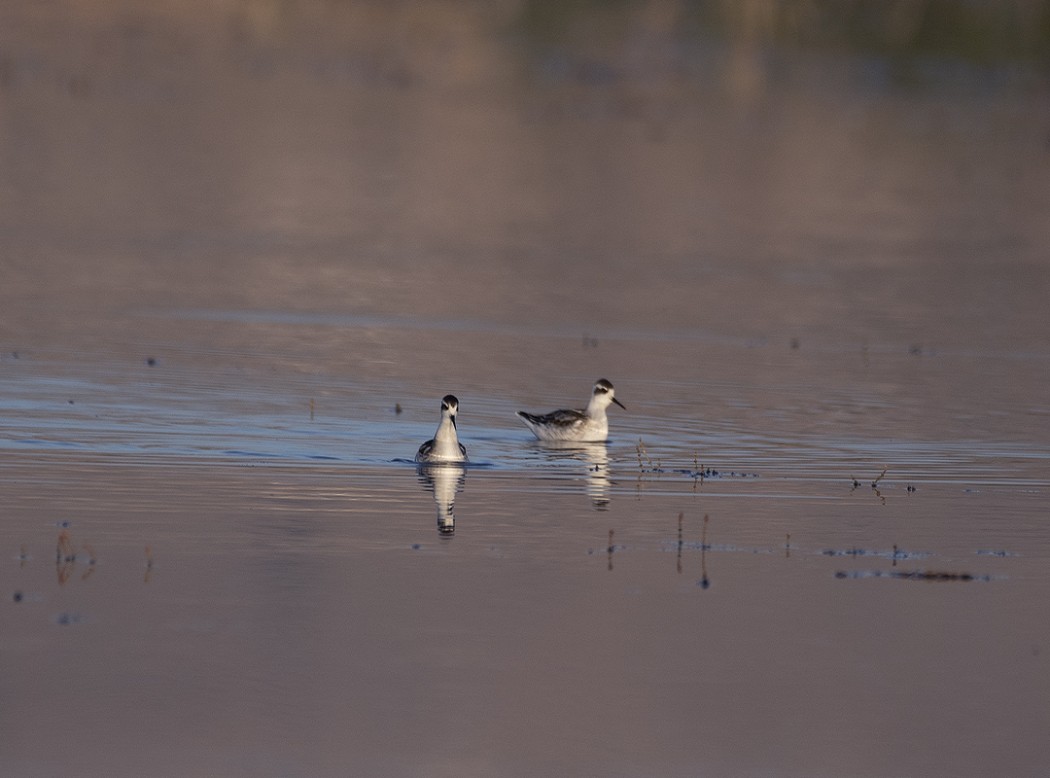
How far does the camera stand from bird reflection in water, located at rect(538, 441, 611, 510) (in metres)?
17.1

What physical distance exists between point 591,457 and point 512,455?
0.65 meters

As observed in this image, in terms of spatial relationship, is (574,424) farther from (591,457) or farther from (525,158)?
(525,158)

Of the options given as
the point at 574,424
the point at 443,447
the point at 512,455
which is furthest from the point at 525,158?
the point at 443,447

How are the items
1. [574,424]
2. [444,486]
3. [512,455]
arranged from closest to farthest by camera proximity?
[444,486], [512,455], [574,424]

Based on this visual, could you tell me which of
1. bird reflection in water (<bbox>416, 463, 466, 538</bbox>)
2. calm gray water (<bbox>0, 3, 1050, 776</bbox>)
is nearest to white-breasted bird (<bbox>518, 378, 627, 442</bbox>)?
calm gray water (<bbox>0, 3, 1050, 776</bbox>)

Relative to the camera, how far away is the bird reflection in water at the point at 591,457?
17062mm

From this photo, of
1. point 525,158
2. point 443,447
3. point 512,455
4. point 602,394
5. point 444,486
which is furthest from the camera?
point 525,158

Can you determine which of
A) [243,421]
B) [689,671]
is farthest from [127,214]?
[689,671]

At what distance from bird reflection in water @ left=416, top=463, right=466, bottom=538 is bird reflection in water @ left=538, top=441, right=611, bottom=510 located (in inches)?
38.6

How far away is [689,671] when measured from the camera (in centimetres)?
1132

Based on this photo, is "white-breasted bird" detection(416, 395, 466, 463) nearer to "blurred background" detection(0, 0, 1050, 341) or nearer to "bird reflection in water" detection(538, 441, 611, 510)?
"bird reflection in water" detection(538, 441, 611, 510)

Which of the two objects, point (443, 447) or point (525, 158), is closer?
point (443, 447)

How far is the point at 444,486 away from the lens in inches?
658

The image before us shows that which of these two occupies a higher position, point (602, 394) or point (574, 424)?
point (602, 394)
